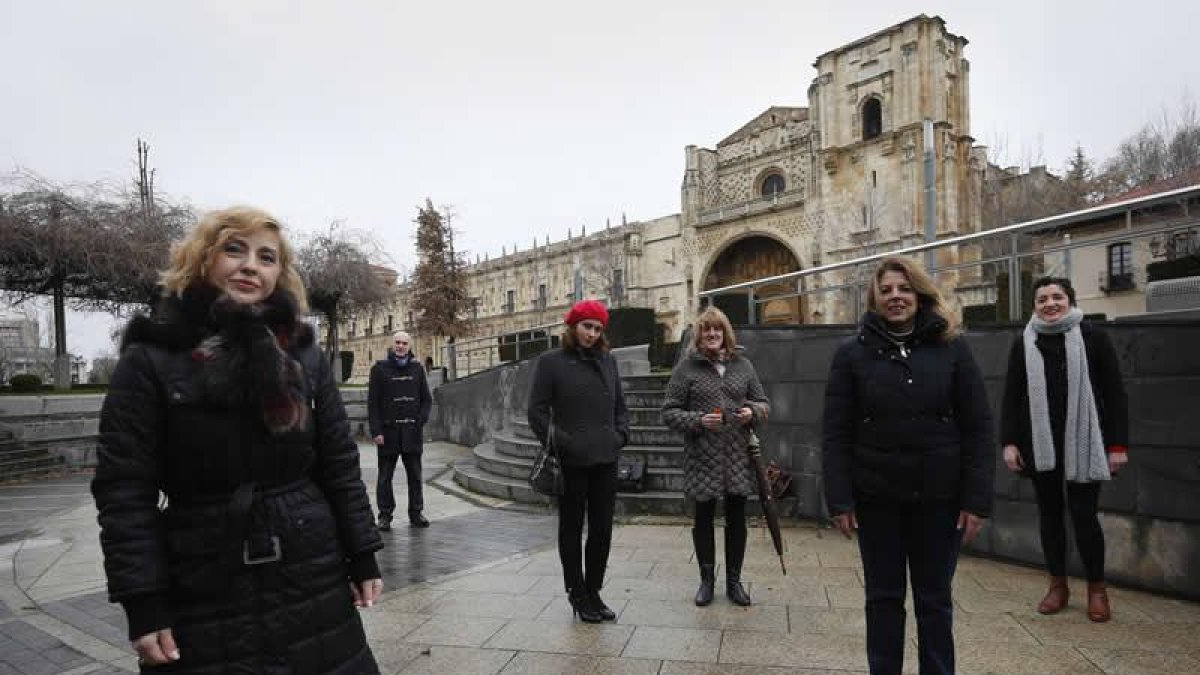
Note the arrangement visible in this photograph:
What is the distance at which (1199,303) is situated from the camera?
4660 mm

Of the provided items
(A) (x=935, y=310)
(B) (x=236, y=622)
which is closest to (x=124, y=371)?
(B) (x=236, y=622)

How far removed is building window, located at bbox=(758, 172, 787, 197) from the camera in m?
44.6

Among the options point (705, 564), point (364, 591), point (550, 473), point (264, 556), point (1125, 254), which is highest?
point (1125, 254)

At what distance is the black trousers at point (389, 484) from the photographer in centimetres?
786

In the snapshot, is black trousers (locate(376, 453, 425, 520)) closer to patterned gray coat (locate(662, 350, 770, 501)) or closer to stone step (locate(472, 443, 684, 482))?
stone step (locate(472, 443, 684, 482))

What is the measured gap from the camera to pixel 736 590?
190 inches

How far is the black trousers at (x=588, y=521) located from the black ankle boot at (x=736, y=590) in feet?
2.93

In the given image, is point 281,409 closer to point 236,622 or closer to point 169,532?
point 169,532

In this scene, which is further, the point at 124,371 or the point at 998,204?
the point at 998,204

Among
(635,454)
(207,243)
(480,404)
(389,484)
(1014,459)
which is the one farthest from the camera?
(480,404)

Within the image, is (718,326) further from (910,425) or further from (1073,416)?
(1073,416)

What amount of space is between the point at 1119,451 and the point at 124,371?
4.93 m

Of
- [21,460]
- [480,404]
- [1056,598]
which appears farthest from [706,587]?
[21,460]

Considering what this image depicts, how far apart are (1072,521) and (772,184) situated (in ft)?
141
